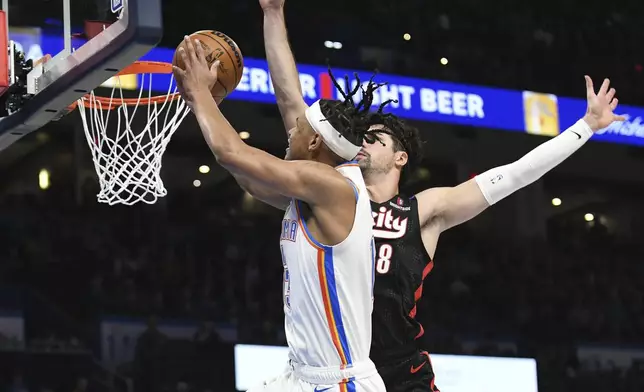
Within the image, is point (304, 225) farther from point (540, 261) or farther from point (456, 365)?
point (540, 261)

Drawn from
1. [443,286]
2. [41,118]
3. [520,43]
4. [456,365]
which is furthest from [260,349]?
[520,43]

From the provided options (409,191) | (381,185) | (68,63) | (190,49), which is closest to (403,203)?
(381,185)

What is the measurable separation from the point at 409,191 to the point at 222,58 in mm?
9136

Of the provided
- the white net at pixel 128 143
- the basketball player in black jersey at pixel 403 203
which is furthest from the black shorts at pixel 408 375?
the white net at pixel 128 143

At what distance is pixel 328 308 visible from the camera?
144 inches

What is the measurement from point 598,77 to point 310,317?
11.3 metres

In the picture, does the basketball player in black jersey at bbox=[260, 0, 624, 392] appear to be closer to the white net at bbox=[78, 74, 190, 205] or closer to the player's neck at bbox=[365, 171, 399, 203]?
the player's neck at bbox=[365, 171, 399, 203]

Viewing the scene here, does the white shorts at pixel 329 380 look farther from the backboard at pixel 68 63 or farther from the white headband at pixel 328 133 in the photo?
the backboard at pixel 68 63

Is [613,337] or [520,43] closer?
[613,337]

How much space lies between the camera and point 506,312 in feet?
41.2

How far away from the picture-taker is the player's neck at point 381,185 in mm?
4957

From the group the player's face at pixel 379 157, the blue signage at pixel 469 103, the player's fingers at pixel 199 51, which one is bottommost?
the player's face at pixel 379 157

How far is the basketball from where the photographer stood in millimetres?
3998

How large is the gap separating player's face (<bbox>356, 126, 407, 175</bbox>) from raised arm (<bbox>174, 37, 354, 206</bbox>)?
127cm
